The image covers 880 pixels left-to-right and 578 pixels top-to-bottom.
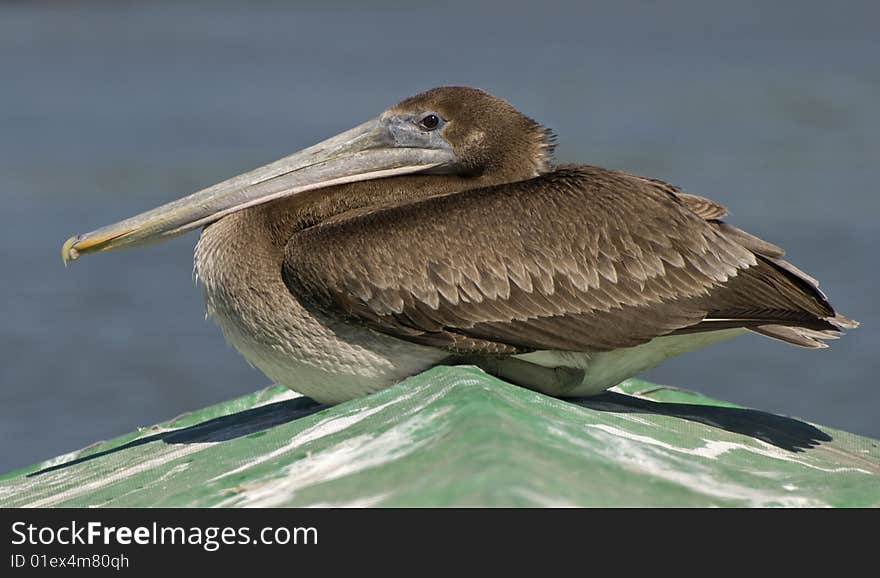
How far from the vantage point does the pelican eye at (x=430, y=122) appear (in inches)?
235

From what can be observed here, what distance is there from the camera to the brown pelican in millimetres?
5277

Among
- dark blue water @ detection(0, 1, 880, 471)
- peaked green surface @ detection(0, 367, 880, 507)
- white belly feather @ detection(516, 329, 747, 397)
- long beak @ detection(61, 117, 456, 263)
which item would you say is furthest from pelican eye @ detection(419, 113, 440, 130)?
dark blue water @ detection(0, 1, 880, 471)

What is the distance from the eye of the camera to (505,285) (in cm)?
527

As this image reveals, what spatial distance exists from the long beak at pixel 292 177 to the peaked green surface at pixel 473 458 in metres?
0.84

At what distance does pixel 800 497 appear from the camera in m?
4.38

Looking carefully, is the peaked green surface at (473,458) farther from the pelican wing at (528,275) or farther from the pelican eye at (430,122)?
the pelican eye at (430,122)

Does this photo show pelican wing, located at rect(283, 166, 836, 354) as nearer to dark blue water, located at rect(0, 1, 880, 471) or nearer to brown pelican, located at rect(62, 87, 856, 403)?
brown pelican, located at rect(62, 87, 856, 403)

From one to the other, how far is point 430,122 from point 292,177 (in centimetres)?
61

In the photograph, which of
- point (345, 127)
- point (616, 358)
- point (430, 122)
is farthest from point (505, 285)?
point (345, 127)

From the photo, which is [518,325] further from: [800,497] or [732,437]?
[800,497]

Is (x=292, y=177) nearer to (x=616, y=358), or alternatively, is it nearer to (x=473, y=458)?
(x=616, y=358)

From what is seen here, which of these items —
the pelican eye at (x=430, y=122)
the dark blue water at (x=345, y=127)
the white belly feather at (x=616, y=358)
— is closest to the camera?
the white belly feather at (x=616, y=358)

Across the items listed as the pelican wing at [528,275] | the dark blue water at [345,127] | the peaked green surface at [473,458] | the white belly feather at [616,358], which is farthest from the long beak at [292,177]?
the dark blue water at [345,127]
